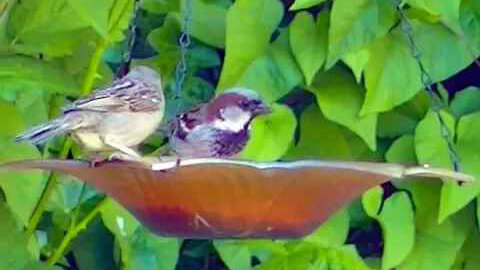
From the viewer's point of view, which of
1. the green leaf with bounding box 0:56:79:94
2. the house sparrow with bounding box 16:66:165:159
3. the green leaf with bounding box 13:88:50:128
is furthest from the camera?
the green leaf with bounding box 13:88:50:128

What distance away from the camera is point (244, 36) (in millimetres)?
2377

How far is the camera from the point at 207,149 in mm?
2074

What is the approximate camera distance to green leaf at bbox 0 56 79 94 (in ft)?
5.92

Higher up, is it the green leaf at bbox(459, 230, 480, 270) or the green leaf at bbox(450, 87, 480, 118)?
the green leaf at bbox(450, 87, 480, 118)

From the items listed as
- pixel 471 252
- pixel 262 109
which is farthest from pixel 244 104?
pixel 471 252

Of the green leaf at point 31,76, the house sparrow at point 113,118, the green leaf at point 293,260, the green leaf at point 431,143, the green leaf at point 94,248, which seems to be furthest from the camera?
the green leaf at point 94,248

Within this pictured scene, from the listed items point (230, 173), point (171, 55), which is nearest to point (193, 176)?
point (230, 173)

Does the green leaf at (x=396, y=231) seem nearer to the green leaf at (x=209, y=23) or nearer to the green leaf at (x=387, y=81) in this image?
the green leaf at (x=387, y=81)

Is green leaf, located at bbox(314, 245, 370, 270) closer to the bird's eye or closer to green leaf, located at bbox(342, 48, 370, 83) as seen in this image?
the bird's eye

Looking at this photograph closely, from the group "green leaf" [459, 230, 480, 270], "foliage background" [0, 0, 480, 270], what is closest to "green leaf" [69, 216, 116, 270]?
"foliage background" [0, 0, 480, 270]

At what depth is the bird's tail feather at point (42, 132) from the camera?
6.05ft

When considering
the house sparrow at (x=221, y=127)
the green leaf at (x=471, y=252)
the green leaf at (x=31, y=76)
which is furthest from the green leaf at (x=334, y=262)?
the green leaf at (x=471, y=252)

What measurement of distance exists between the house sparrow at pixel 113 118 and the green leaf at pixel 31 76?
6cm

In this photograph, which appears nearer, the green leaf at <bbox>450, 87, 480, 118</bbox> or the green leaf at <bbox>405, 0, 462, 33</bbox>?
the green leaf at <bbox>405, 0, 462, 33</bbox>
